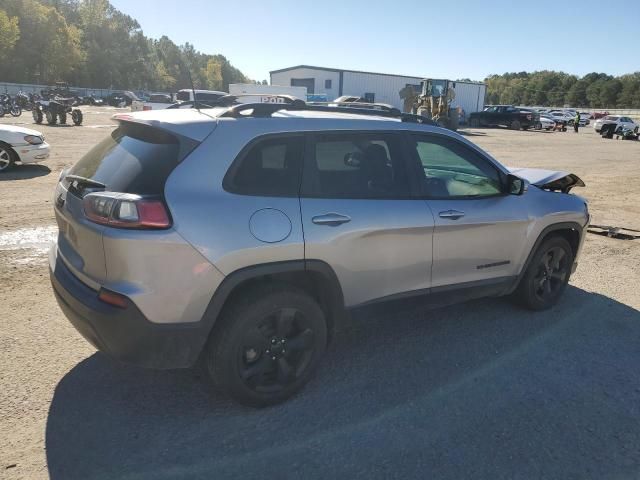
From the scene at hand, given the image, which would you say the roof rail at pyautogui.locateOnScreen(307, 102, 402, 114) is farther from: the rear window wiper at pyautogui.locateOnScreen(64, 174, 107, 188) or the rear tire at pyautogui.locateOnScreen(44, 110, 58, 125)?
the rear tire at pyautogui.locateOnScreen(44, 110, 58, 125)

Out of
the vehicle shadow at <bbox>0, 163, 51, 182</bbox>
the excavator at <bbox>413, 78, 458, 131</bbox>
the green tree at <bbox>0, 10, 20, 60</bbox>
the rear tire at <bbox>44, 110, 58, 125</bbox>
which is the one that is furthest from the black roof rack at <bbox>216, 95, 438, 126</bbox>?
the green tree at <bbox>0, 10, 20, 60</bbox>

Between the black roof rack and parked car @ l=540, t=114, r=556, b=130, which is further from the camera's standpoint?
parked car @ l=540, t=114, r=556, b=130

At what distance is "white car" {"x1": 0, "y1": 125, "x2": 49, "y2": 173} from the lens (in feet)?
32.8

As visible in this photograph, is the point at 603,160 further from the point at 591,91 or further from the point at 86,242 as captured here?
the point at 591,91

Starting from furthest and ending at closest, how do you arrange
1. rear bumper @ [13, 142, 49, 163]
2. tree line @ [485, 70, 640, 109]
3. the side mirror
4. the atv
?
tree line @ [485, 70, 640, 109] → the atv → rear bumper @ [13, 142, 49, 163] → the side mirror

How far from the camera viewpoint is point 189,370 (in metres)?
3.41

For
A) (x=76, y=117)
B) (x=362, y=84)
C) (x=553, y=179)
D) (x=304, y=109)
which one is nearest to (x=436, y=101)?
(x=362, y=84)

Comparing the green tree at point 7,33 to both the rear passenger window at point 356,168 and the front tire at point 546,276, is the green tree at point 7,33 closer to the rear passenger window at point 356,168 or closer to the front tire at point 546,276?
the rear passenger window at point 356,168

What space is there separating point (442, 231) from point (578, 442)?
155 cm

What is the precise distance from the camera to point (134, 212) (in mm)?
2520

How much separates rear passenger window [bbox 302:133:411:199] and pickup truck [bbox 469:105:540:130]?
133ft

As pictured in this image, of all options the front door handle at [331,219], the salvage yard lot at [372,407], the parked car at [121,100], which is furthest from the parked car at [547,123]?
the front door handle at [331,219]

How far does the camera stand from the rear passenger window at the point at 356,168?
3100 millimetres

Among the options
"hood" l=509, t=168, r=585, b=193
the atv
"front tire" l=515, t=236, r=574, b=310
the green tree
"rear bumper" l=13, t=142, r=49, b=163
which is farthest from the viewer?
the green tree
